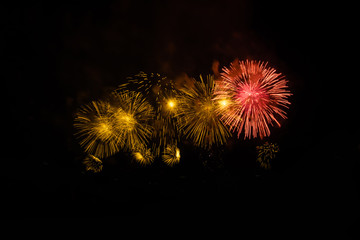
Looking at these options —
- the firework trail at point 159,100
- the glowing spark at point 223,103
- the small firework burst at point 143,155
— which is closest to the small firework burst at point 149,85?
the firework trail at point 159,100

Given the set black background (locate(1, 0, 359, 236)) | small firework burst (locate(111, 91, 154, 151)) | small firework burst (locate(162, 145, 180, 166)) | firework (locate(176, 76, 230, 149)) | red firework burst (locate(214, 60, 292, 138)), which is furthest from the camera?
small firework burst (locate(162, 145, 180, 166))

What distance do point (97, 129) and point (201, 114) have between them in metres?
1.91

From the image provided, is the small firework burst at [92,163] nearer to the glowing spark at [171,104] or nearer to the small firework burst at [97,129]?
the small firework burst at [97,129]

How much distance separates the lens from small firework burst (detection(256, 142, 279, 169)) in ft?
10.2

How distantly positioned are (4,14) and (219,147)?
13.5 feet

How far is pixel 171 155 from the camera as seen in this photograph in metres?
3.28

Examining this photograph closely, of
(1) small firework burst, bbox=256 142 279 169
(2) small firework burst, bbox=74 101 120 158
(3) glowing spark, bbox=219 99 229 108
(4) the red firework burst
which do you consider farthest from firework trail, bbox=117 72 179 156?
(1) small firework burst, bbox=256 142 279 169

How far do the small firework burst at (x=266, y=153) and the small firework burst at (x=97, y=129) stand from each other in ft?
8.43

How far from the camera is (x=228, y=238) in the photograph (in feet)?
8.86

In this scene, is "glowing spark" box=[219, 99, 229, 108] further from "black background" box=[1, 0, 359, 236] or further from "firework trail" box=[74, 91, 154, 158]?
"firework trail" box=[74, 91, 154, 158]

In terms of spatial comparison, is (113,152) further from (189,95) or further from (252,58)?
(252,58)

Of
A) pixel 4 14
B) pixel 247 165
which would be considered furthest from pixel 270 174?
pixel 4 14

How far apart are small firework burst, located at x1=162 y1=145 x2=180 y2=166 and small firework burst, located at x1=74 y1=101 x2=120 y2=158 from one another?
899 millimetres

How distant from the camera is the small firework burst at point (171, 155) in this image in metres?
3.23
